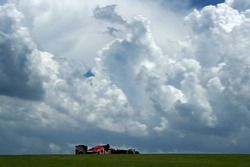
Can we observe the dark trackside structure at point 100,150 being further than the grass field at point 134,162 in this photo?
Yes

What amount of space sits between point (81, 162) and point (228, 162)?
2598 cm

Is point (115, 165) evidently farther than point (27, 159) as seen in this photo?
No

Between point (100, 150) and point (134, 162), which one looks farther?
point (100, 150)

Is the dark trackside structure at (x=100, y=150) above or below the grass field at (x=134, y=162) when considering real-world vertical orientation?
above

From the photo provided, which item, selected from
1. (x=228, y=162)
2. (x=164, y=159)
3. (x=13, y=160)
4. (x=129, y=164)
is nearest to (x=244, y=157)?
(x=228, y=162)

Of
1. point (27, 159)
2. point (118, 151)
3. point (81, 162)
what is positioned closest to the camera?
point (81, 162)

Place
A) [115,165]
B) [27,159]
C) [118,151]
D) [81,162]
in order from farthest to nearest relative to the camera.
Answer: [118,151]
[27,159]
[81,162]
[115,165]

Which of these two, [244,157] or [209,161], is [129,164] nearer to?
[209,161]

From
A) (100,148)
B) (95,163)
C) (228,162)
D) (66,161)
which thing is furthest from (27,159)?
(228,162)

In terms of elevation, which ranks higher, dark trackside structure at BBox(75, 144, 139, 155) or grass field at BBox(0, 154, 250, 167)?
dark trackside structure at BBox(75, 144, 139, 155)

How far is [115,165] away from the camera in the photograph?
259 ft

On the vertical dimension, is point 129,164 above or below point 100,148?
below

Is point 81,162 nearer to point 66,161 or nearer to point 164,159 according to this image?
point 66,161

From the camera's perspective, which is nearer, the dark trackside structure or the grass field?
the grass field
